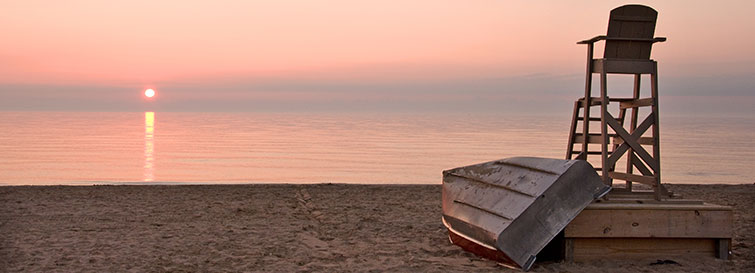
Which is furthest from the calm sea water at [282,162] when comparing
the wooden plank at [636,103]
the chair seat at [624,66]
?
the chair seat at [624,66]

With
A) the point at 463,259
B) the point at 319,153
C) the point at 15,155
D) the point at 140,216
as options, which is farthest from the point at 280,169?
the point at 463,259

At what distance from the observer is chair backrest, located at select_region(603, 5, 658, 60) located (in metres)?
7.40

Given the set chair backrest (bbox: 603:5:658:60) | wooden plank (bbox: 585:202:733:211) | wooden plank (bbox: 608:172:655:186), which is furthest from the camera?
wooden plank (bbox: 608:172:655:186)

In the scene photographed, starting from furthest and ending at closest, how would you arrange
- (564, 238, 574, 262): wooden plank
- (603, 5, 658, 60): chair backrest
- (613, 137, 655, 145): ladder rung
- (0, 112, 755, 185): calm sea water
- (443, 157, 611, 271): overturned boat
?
(0, 112, 755, 185): calm sea water, (613, 137, 655, 145): ladder rung, (603, 5, 658, 60): chair backrest, (564, 238, 574, 262): wooden plank, (443, 157, 611, 271): overturned boat

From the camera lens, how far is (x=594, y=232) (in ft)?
22.9

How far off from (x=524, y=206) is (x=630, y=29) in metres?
2.38

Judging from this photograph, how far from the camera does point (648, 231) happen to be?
700cm

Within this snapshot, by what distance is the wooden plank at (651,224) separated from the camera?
273 inches

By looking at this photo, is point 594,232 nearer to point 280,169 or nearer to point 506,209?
point 506,209

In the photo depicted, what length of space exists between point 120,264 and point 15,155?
23664mm

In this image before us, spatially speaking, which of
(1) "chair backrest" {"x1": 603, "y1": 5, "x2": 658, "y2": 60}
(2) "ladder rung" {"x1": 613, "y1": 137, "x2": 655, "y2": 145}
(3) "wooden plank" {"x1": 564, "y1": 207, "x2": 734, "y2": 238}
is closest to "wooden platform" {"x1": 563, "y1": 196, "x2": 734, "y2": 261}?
(3) "wooden plank" {"x1": 564, "y1": 207, "x2": 734, "y2": 238}

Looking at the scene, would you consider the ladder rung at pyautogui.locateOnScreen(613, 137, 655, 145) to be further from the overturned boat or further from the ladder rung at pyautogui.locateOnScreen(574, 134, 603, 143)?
the overturned boat

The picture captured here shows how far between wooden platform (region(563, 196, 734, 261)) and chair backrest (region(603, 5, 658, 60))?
5.26 feet

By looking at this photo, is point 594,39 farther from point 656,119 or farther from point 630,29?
point 656,119
